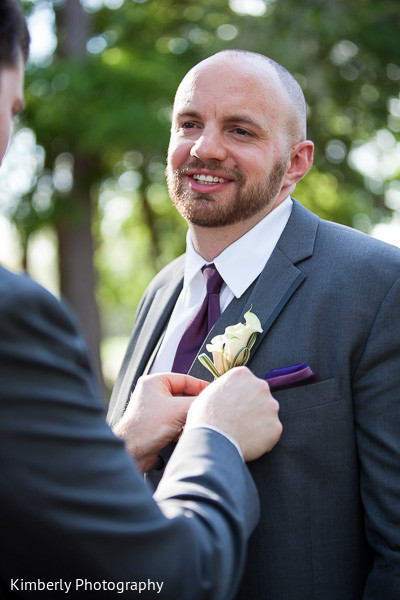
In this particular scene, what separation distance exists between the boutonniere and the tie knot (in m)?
0.39

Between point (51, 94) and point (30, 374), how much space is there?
10189 millimetres

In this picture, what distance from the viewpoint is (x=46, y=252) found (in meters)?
25.3

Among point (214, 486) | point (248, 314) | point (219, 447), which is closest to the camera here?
point (214, 486)

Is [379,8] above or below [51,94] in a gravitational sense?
above

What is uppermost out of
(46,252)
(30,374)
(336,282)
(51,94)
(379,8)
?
(30,374)

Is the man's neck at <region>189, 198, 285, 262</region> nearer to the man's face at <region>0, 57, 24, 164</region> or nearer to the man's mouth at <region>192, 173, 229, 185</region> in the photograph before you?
the man's mouth at <region>192, 173, 229, 185</region>

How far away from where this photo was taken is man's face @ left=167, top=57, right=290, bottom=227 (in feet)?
8.47

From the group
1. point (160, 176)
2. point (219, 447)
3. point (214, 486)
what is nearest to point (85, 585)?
point (214, 486)

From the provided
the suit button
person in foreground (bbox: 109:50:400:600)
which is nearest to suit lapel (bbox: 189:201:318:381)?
person in foreground (bbox: 109:50:400:600)

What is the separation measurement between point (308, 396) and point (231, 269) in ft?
2.10

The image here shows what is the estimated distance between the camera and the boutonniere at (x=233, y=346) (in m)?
2.18

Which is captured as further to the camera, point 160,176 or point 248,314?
point 160,176

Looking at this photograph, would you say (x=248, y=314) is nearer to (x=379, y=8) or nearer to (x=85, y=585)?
(x=85, y=585)

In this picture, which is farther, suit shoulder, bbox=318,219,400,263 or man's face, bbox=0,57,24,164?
suit shoulder, bbox=318,219,400,263
